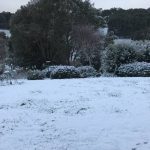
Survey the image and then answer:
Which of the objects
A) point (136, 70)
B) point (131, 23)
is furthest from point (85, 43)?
point (136, 70)

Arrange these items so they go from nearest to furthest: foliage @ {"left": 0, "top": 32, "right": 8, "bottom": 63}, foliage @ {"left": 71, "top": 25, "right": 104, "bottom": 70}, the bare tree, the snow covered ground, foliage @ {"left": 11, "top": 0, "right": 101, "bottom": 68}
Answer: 1. the snow covered ground
2. foliage @ {"left": 71, "top": 25, "right": 104, "bottom": 70}
3. the bare tree
4. foliage @ {"left": 11, "top": 0, "right": 101, "bottom": 68}
5. foliage @ {"left": 0, "top": 32, "right": 8, "bottom": 63}

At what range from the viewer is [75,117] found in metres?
8.67

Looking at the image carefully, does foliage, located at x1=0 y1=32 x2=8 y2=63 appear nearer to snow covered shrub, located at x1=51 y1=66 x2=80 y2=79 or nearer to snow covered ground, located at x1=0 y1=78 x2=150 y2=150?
snow covered shrub, located at x1=51 y1=66 x2=80 y2=79

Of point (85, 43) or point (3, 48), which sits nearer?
point (85, 43)

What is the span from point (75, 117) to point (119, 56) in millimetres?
10861

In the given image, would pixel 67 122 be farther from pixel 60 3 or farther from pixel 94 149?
pixel 60 3

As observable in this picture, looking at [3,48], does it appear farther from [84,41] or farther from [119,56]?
[119,56]

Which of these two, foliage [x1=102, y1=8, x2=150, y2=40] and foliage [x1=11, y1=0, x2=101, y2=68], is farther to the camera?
foliage [x1=102, y1=8, x2=150, y2=40]

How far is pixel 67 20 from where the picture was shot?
1209 inches

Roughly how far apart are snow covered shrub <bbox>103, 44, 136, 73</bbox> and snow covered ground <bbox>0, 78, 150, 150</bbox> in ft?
20.2

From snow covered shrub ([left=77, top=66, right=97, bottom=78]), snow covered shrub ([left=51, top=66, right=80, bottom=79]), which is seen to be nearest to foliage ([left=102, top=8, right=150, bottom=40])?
snow covered shrub ([left=77, top=66, right=97, bottom=78])

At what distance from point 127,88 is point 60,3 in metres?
19.7

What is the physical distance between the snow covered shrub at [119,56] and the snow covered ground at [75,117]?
6.16m

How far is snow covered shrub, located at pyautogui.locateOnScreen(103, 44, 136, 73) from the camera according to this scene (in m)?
19.2
